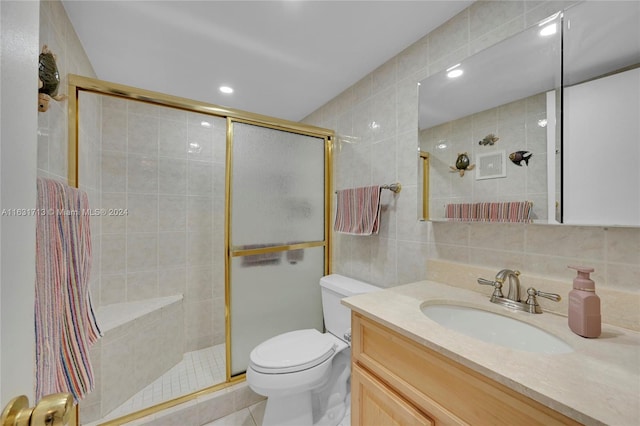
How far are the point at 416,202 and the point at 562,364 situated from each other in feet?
2.96

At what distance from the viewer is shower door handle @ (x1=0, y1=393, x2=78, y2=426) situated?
12.7 inches

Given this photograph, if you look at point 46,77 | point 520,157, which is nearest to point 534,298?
point 520,157

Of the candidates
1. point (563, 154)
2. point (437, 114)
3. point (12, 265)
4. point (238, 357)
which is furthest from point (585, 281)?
point (238, 357)

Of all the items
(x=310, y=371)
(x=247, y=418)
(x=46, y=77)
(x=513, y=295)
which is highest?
(x=46, y=77)

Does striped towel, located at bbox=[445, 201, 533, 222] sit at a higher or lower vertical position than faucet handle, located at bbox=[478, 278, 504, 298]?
higher

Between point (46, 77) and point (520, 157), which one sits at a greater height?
point (46, 77)

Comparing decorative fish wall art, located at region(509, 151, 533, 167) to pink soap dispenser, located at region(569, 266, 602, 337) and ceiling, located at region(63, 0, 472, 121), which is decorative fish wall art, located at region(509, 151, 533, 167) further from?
ceiling, located at region(63, 0, 472, 121)

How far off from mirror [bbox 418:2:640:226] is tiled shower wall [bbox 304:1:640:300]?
8 cm

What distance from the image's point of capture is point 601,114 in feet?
2.71

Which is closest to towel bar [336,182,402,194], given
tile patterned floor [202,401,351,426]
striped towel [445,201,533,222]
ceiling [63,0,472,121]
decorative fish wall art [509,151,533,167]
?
striped towel [445,201,533,222]

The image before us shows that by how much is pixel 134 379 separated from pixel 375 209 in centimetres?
189

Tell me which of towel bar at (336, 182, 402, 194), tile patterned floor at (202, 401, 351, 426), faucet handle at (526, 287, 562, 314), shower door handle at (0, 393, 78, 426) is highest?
towel bar at (336, 182, 402, 194)

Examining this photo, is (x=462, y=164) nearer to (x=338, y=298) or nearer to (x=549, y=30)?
(x=549, y=30)

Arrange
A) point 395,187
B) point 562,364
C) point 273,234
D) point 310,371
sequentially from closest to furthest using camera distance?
point 562,364
point 310,371
point 395,187
point 273,234
